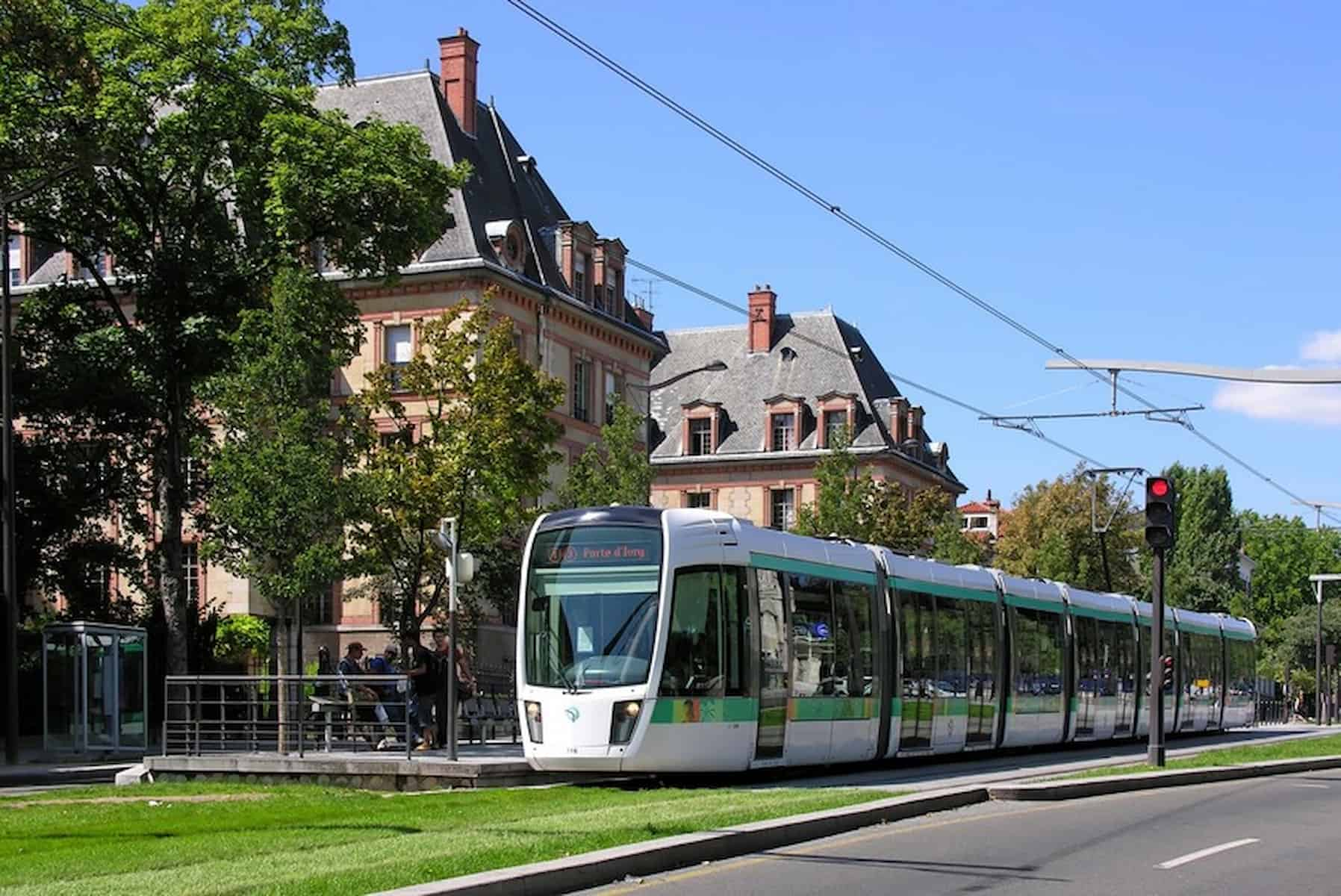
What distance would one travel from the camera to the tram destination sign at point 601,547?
23.7 m

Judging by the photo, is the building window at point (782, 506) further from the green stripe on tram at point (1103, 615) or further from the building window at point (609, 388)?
the green stripe on tram at point (1103, 615)

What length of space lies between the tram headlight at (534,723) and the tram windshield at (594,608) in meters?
0.28

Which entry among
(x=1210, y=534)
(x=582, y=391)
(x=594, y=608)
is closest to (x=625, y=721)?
(x=594, y=608)

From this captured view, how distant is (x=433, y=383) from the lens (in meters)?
45.5

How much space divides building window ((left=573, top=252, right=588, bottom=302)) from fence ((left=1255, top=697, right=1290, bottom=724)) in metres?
31.2

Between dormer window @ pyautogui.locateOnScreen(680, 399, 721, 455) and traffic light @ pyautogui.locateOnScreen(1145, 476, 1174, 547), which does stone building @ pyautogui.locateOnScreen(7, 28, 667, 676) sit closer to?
dormer window @ pyautogui.locateOnScreen(680, 399, 721, 455)

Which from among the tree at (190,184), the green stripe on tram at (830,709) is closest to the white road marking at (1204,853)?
the green stripe on tram at (830,709)

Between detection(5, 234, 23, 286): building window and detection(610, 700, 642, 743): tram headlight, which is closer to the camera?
detection(610, 700, 642, 743): tram headlight

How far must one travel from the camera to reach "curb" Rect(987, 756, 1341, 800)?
819 inches

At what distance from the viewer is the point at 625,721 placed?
907 inches

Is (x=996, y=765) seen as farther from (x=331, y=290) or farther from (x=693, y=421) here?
(x=693, y=421)

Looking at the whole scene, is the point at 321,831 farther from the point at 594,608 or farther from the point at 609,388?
the point at 609,388

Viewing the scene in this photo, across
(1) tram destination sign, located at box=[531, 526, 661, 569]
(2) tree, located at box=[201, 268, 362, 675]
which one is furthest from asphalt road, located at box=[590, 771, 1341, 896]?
(2) tree, located at box=[201, 268, 362, 675]

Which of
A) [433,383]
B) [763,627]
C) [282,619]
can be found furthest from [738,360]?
[763,627]
